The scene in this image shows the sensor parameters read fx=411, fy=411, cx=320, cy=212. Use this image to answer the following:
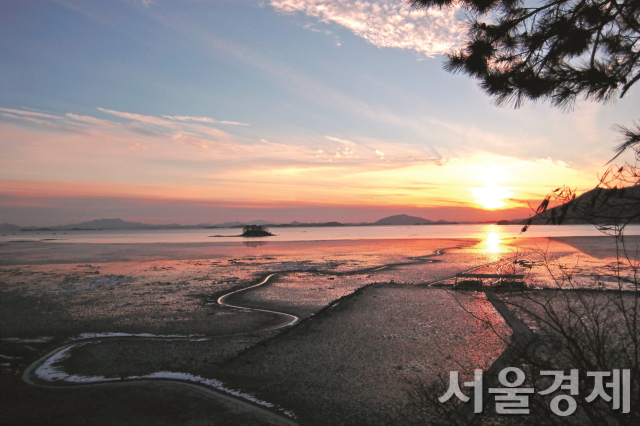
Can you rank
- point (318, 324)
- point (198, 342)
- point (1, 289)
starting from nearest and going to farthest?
point (198, 342), point (318, 324), point (1, 289)

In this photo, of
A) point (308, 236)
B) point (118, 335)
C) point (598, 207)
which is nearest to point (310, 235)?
point (308, 236)

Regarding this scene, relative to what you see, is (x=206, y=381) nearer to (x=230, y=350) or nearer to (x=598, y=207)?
(x=230, y=350)

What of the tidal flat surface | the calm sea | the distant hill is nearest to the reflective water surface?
the calm sea

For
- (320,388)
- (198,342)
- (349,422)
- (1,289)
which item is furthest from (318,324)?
(1,289)

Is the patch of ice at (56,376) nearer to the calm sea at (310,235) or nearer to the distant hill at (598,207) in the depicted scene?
the distant hill at (598,207)

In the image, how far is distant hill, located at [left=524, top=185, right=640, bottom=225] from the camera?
280cm

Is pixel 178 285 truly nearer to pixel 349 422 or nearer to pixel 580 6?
pixel 349 422

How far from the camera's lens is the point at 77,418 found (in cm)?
540

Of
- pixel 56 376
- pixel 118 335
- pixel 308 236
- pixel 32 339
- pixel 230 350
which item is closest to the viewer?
pixel 56 376

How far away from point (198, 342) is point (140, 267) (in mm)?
16250

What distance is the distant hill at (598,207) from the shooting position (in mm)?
2799

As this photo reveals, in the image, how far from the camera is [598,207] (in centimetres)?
298

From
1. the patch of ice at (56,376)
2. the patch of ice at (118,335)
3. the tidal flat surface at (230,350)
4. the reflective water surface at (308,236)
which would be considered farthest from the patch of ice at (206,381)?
the reflective water surface at (308,236)

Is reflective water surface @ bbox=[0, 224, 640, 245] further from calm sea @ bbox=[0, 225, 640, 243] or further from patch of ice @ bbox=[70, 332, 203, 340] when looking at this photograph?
patch of ice @ bbox=[70, 332, 203, 340]
